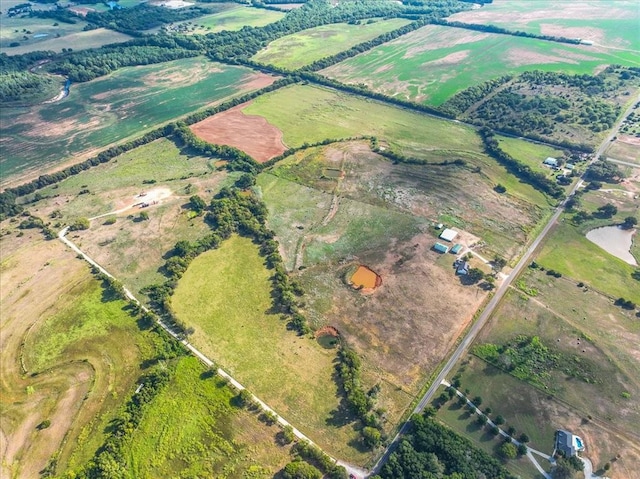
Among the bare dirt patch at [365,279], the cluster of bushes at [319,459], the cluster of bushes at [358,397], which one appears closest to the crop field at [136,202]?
the bare dirt patch at [365,279]

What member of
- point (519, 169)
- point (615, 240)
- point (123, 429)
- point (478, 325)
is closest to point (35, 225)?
point (123, 429)

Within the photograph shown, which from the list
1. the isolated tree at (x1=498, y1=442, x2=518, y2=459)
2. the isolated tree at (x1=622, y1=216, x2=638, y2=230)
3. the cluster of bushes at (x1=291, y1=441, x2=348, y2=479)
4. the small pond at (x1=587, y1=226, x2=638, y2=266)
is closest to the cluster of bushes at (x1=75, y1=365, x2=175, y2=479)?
the cluster of bushes at (x1=291, y1=441, x2=348, y2=479)

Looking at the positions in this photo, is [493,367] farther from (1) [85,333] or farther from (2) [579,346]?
(1) [85,333]

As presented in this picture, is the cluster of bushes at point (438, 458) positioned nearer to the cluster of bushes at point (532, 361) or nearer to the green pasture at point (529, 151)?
A: the cluster of bushes at point (532, 361)

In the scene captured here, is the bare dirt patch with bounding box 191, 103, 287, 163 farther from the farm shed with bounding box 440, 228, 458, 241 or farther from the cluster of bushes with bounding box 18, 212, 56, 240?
the farm shed with bounding box 440, 228, 458, 241

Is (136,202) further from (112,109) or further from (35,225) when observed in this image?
(112,109)

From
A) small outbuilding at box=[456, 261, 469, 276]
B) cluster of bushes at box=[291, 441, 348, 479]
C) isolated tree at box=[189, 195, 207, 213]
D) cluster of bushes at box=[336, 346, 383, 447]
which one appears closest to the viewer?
cluster of bushes at box=[291, 441, 348, 479]
